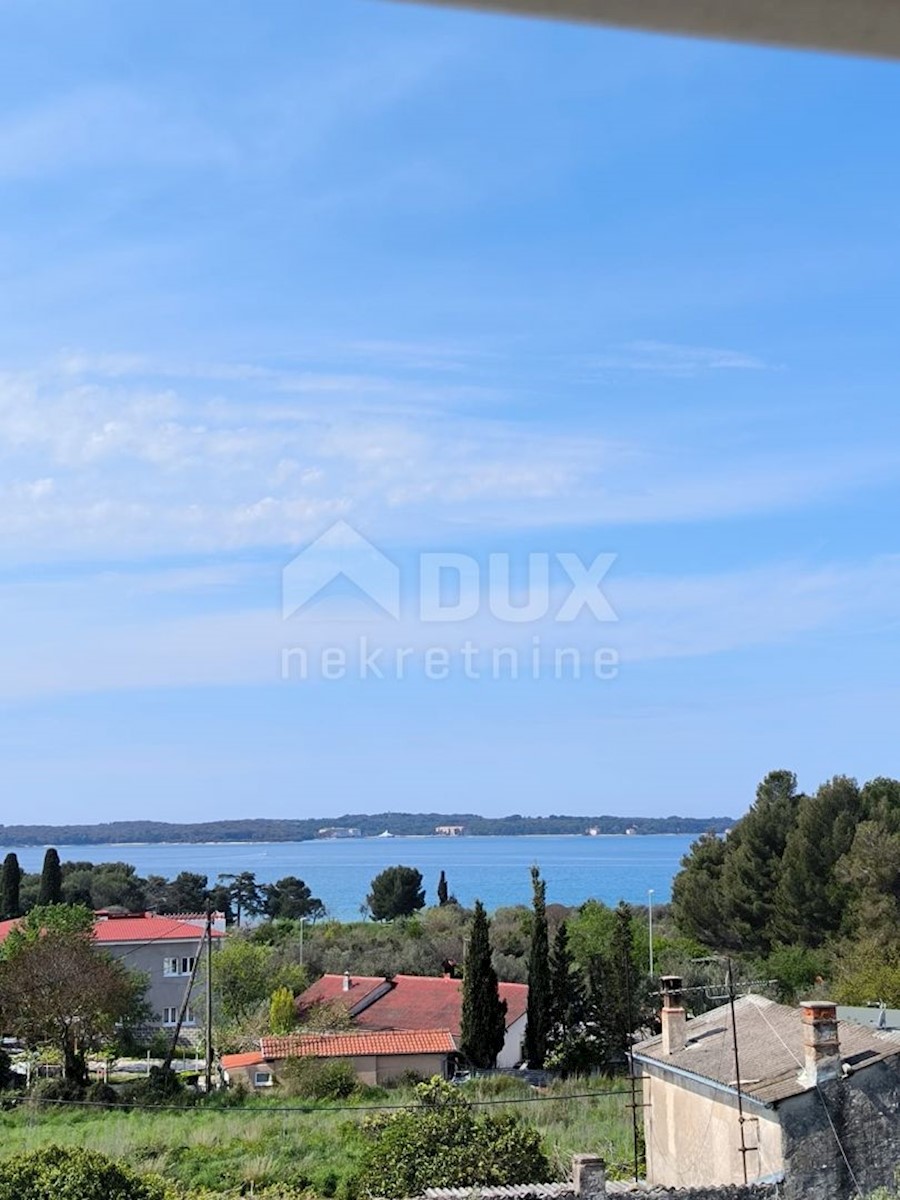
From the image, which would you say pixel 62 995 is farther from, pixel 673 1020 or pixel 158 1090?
pixel 673 1020

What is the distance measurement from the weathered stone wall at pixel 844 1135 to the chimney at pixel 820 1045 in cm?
11

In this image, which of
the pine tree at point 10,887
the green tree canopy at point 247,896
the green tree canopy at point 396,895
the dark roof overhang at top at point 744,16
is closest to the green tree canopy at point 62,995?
the pine tree at point 10,887

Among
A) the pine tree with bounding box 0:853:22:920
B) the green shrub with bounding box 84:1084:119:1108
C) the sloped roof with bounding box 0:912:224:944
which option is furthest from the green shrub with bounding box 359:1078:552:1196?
the pine tree with bounding box 0:853:22:920

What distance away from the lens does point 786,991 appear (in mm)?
29219

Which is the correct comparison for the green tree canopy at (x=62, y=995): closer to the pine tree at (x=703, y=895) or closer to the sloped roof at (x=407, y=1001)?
the sloped roof at (x=407, y=1001)

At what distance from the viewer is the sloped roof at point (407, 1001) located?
27.8 metres

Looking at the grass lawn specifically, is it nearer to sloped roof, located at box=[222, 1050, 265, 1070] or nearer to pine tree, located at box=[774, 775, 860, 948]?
sloped roof, located at box=[222, 1050, 265, 1070]

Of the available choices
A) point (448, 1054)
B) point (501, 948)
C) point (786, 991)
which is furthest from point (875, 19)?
point (501, 948)

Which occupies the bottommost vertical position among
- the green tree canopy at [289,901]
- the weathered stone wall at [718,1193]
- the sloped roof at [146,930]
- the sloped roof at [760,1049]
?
the green tree canopy at [289,901]

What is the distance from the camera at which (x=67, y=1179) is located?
12.6m

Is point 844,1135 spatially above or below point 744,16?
below

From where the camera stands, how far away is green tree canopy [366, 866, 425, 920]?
5838 centimetres

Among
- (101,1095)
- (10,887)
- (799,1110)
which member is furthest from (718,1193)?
(10,887)

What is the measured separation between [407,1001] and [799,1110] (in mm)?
18605
